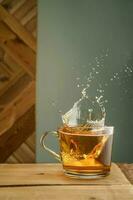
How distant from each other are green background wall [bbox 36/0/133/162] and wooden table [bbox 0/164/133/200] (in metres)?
0.74

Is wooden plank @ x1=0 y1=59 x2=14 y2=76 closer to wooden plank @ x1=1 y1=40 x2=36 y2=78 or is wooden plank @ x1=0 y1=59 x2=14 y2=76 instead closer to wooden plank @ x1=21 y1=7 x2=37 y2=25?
wooden plank @ x1=1 y1=40 x2=36 y2=78

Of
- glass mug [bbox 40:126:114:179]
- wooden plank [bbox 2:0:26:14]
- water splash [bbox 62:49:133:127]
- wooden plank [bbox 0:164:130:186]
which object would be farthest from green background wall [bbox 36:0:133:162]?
glass mug [bbox 40:126:114:179]

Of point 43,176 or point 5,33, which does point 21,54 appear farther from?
point 43,176

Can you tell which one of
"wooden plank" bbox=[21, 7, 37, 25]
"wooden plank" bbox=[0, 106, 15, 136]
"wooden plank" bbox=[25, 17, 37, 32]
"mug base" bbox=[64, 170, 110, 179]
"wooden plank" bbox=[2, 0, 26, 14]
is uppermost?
"wooden plank" bbox=[2, 0, 26, 14]

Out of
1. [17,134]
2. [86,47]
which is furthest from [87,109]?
[17,134]

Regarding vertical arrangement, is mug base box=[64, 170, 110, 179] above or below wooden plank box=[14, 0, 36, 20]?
below

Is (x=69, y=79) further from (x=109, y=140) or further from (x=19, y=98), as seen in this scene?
(x=109, y=140)

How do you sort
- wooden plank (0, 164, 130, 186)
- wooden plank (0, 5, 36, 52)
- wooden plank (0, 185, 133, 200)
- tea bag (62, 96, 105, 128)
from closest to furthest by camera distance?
1. wooden plank (0, 185, 133, 200)
2. wooden plank (0, 164, 130, 186)
3. tea bag (62, 96, 105, 128)
4. wooden plank (0, 5, 36, 52)

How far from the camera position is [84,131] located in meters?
0.88

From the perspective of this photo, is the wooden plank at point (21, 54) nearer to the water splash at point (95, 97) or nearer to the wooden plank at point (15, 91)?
the wooden plank at point (15, 91)

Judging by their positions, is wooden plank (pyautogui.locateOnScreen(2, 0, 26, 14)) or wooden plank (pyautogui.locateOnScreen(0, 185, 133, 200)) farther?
wooden plank (pyautogui.locateOnScreen(2, 0, 26, 14))

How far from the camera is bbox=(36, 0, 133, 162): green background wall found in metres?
1.69

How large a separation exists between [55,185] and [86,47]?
3.13ft

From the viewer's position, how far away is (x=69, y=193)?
78 cm
